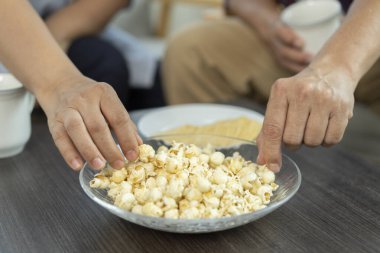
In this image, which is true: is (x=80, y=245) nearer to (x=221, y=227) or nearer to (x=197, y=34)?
(x=221, y=227)

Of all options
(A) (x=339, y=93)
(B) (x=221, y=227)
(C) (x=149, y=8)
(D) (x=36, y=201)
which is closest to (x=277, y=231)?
(B) (x=221, y=227)

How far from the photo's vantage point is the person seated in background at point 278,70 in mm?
743

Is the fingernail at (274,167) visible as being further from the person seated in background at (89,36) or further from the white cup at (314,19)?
the person seated in background at (89,36)

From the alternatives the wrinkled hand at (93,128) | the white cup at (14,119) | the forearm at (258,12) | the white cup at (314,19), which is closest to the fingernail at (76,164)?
the wrinkled hand at (93,128)

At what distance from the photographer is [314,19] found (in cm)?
134

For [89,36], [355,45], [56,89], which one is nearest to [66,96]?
[56,89]

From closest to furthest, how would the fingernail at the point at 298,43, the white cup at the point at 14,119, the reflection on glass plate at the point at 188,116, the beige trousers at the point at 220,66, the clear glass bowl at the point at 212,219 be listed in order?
1. the clear glass bowl at the point at 212,219
2. the white cup at the point at 14,119
3. the reflection on glass plate at the point at 188,116
4. the fingernail at the point at 298,43
5. the beige trousers at the point at 220,66

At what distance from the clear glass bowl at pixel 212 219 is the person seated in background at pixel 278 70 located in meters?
0.04

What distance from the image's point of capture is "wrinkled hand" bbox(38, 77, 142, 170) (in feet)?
2.27

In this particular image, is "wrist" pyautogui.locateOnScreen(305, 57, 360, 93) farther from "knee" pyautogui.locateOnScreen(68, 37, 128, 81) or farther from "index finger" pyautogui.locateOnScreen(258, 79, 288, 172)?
"knee" pyautogui.locateOnScreen(68, 37, 128, 81)

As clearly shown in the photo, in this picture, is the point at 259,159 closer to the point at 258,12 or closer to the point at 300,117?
the point at 300,117

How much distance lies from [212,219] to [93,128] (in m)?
0.24

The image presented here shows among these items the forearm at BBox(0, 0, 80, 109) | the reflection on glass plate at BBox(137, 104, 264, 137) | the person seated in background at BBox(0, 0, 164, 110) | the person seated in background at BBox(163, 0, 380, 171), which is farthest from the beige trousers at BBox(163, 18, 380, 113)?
the forearm at BBox(0, 0, 80, 109)

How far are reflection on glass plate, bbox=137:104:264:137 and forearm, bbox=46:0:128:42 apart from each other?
0.56 metres
